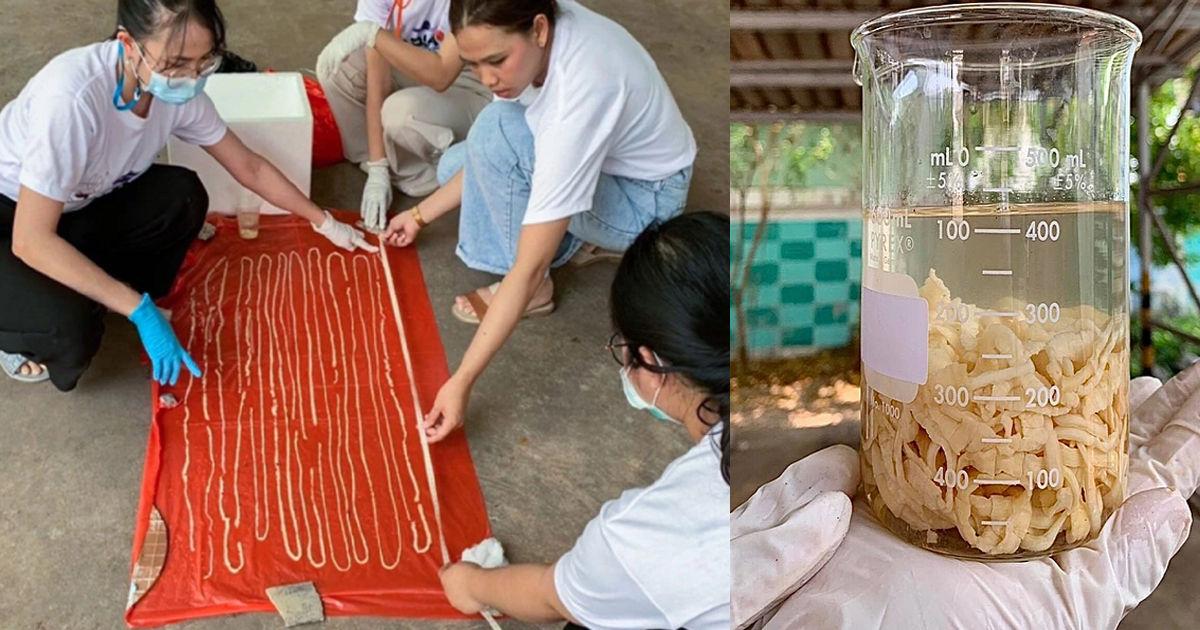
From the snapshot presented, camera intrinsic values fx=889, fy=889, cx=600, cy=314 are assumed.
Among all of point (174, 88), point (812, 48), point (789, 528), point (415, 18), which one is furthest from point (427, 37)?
point (789, 528)

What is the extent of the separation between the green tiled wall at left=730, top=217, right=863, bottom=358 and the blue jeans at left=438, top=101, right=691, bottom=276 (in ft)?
1.67

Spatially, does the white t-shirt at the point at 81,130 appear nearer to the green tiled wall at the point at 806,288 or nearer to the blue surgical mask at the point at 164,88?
the blue surgical mask at the point at 164,88

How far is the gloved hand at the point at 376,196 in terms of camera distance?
2.93 ft

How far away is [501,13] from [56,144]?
0.43 metres

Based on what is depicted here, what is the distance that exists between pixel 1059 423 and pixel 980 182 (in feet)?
0.33

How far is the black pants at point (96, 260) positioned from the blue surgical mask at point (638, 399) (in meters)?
0.44

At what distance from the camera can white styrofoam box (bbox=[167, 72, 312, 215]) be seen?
83 cm

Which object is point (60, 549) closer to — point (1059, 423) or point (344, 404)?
point (344, 404)

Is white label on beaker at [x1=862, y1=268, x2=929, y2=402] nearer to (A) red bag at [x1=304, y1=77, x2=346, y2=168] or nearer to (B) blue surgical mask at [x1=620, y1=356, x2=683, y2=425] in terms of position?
(B) blue surgical mask at [x1=620, y1=356, x2=683, y2=425]

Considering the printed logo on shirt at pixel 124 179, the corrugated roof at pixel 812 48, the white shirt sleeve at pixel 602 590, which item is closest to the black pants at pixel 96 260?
the printed logo on shirt at pixel 124 179

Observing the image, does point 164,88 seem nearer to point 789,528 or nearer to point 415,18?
point 415,18

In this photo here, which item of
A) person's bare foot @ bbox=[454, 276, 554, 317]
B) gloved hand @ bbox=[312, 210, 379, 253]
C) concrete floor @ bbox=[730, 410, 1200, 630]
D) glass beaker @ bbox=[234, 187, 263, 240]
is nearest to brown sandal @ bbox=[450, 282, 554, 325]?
person's bare foot @ bbox=[454, 276, 554, 317]

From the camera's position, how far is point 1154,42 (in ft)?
1.44

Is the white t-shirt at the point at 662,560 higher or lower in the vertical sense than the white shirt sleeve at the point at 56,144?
lower
